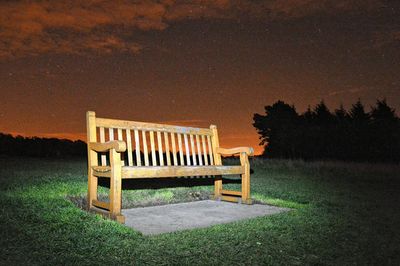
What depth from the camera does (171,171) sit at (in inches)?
190

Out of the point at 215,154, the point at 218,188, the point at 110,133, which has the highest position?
the point at 110,133

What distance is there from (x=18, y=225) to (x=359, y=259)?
344cm

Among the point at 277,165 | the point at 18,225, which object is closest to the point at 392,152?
the point at 277,165

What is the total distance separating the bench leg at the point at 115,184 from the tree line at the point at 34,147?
13.5 m

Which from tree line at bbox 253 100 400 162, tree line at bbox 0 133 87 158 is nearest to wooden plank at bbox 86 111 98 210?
tree line at bbox 0 133 87 158

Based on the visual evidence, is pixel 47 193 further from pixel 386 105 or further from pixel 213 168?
pixel 386 105

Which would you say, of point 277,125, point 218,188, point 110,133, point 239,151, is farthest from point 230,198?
point 277,125

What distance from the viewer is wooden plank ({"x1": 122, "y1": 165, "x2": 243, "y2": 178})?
4.34 meters

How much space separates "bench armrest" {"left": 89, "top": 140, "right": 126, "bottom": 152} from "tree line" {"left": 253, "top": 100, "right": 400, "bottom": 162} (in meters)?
22.0

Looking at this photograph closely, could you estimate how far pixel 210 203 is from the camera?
20.1 ft

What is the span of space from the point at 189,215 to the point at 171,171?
706 millimetres

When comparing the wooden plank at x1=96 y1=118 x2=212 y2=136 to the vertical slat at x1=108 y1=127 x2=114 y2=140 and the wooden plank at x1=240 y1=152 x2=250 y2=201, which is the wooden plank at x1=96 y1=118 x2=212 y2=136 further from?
the wooden plank at x1=240 y1=152 x2=250 y2=201

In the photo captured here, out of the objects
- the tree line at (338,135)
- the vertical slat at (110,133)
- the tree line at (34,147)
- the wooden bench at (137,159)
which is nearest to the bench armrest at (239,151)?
the wooden bench at (137,159)

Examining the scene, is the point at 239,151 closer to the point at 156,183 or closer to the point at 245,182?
the point at 245,182
